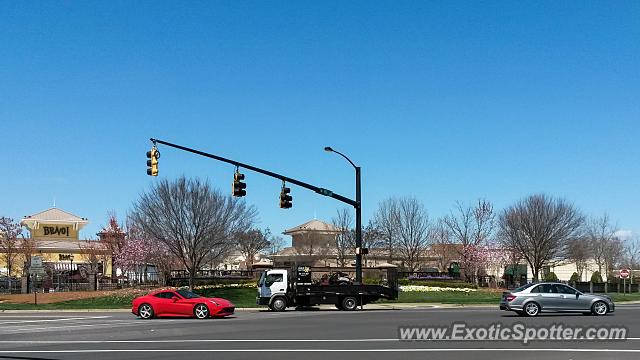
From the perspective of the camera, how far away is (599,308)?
94.0 feet

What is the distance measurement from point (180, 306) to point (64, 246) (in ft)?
234

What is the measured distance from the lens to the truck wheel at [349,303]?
36688mm

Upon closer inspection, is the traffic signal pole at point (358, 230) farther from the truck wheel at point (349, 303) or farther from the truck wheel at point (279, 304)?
the truck wheel at point (279, 304)

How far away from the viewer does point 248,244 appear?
316 ft

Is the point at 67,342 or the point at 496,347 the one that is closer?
the point at 496,347

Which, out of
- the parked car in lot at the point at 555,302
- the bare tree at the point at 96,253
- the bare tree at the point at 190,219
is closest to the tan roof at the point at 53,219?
the bare tree at the point at 96,253

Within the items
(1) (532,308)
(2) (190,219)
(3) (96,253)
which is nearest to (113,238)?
(3) (96,253)

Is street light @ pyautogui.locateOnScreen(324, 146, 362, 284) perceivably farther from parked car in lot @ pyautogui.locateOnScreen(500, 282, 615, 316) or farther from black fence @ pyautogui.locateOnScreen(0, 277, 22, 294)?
black fence @ pyautogui.locateOnScreen(0, 277, 22, 294)

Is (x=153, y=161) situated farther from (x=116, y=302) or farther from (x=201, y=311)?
(x=116, y=302)

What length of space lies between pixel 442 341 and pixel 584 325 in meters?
7.01

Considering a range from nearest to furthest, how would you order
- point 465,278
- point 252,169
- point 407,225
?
point 252,169 → point 465,278 → point 407,225

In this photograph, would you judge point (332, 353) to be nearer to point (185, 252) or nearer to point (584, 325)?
point (584, 325)

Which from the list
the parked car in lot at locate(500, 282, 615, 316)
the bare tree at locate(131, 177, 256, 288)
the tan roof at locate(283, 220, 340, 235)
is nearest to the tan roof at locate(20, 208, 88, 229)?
the tan roof at locate(283, 220, 340, 235)

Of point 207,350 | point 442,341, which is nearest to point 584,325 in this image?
point 442,341
